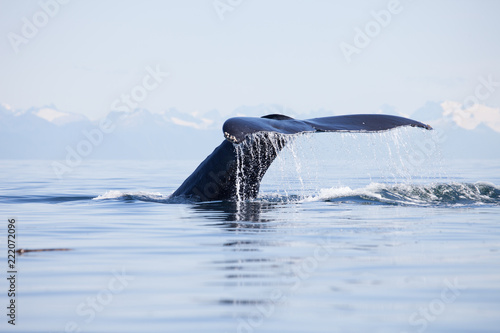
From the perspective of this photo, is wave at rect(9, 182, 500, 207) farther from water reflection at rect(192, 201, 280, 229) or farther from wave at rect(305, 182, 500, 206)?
water reflection at rect(192, 201, 280, 229)

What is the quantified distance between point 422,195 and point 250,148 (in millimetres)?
3916

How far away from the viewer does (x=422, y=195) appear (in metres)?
12.9

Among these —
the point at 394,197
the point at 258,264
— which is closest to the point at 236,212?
the point at 394,197

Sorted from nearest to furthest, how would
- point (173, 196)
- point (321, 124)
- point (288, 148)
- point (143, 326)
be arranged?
point (143, 326) → point (321, 124) → point (288, 148) → point (173, 196)

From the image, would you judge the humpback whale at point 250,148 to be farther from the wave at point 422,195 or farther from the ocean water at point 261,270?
the wave at point 422,195

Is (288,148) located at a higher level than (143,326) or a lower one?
higher

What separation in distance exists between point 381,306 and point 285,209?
670 centimetres

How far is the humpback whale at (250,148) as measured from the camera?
8.61m

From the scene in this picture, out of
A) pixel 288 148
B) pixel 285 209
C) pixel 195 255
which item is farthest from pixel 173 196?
pixel 195 255

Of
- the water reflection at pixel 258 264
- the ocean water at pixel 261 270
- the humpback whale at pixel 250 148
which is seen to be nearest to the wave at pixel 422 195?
the ocean water at pixel 261 270

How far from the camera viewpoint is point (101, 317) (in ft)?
14.2

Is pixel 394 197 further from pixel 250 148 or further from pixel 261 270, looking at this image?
pixel 261 270

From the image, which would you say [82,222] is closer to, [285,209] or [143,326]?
[285,209]

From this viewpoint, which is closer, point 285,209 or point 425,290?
point 425,290
